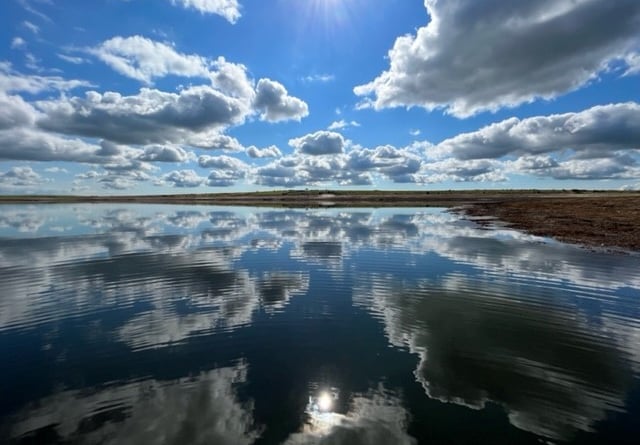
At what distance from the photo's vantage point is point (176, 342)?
1172 cm

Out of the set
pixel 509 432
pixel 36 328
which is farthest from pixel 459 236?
pixel 36 328

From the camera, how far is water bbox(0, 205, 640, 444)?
763 cm

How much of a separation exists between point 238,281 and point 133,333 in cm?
714

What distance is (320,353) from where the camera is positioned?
1093 cm

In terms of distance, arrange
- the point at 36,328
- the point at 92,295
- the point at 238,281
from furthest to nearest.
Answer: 1. the point at 238,281
2. the point at 92,295
3. the point at 36,328

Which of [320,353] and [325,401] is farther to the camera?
[320,353]

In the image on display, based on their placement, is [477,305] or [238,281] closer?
[477,305]

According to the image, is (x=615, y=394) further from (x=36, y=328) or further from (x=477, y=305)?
(x=36, y=328)

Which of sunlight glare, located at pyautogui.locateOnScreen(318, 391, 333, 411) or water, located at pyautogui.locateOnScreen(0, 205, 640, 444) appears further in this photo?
sunlight glare, located at pyautogui.locateOnScreen(318, 391, 333, 411)

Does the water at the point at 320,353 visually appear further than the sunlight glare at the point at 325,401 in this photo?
No

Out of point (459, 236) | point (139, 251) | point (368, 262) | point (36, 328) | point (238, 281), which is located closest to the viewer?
point (36, 328)

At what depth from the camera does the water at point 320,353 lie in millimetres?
7633

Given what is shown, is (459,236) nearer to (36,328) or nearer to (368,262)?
(368,262)

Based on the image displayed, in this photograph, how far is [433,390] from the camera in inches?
351
